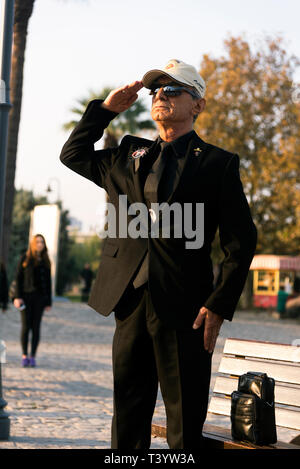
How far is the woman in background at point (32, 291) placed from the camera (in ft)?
38.7

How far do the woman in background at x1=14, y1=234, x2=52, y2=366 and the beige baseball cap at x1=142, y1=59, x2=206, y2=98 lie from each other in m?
8.64

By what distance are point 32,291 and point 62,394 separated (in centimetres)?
304

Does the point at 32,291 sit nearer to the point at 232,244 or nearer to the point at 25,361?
the point at 25,361

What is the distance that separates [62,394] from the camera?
9.07 metres

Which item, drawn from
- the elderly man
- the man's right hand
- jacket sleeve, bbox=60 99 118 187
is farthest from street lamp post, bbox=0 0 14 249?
the elderly man

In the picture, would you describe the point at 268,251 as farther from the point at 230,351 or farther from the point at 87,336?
the point at 230,351

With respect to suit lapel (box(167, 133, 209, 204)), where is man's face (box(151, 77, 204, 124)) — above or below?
above

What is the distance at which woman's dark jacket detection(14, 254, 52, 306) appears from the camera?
11.8 metres

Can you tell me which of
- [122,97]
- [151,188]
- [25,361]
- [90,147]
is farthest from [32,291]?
[151,188]

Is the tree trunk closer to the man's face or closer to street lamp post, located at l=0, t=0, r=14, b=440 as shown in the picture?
street lamp post, located at l=0, t=0, r=14, b=440

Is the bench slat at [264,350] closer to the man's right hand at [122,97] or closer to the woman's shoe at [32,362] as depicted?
the man's right hand at [122,97]

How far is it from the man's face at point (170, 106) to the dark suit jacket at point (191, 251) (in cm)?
13
